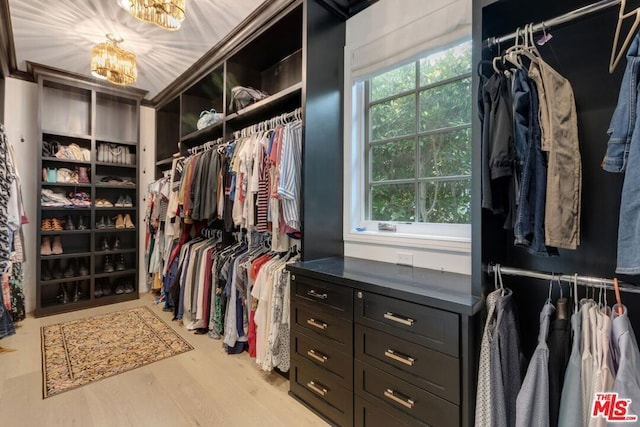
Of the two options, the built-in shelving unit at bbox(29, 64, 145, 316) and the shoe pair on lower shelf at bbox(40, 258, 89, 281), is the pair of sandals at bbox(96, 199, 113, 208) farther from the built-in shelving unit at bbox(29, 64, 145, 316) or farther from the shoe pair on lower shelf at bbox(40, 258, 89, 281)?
the shoe pair on lower shelf at bbox(40, 258, 89, 281)

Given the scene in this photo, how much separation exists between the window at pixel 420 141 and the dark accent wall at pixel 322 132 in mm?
217

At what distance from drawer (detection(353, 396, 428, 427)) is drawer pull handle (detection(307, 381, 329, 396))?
212 mm

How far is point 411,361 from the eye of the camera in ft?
4.19

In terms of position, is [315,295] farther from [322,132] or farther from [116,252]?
[116,252]

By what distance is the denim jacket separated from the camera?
935mm

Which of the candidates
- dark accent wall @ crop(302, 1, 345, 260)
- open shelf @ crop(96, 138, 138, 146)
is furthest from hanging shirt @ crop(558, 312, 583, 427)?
open shelf @ crop(96, 138, 138, 146)

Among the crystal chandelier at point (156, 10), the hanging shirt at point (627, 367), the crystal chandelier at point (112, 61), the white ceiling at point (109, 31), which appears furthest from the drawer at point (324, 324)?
the crystal chandelier at point (112, 61)

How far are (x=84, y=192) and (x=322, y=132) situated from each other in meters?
3.27

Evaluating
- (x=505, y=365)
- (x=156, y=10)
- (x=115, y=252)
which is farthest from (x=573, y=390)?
(x=115, y=252)

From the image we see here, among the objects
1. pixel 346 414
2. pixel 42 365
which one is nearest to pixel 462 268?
pixel 346 414

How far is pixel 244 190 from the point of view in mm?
2266

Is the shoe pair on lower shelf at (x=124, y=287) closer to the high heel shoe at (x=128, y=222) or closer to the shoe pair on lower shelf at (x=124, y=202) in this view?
the high heel shoe at (x=128, y=222)

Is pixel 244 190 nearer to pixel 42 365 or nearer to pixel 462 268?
pixel 462 268

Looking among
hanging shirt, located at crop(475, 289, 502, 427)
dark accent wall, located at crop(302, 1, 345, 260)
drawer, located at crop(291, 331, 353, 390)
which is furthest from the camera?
dark accent wall, located at crop(302, 1, 345, 260)
